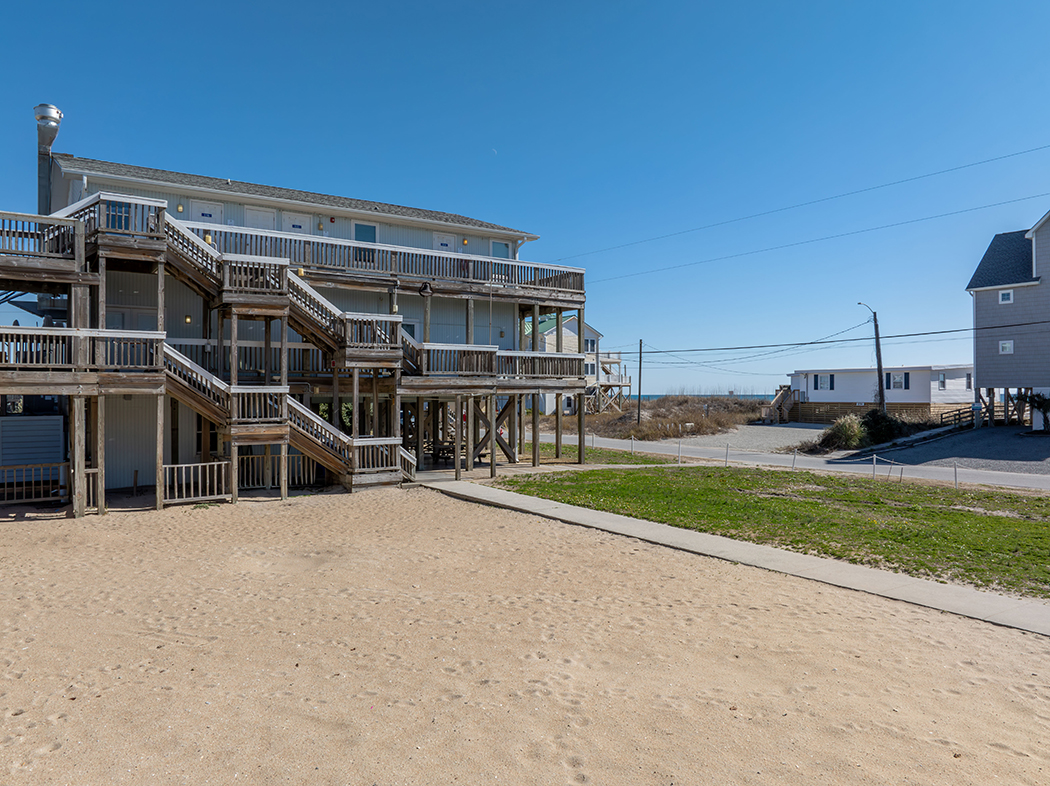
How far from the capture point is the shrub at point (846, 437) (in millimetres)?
32575

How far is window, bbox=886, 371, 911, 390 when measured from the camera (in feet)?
149

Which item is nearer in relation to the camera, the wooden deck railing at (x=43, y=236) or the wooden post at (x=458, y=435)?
the wooden deck railing at (x=43, y=236)

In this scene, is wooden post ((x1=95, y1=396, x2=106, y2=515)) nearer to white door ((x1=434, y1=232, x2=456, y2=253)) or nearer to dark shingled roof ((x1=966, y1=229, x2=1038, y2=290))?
white door ((x1=434, y1=232, x2=456, y2=253))

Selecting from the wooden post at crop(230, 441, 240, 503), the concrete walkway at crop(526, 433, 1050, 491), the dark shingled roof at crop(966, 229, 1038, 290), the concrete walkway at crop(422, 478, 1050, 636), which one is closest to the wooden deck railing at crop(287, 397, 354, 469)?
the wooden post at crop(230, 441, 240, 503)

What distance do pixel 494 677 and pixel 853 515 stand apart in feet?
36.7

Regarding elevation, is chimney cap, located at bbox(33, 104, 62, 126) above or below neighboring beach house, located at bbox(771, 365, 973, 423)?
above

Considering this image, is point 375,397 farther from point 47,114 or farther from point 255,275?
point 47,114

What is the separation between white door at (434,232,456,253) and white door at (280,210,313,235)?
184 inches

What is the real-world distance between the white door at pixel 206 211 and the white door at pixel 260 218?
0.82 m

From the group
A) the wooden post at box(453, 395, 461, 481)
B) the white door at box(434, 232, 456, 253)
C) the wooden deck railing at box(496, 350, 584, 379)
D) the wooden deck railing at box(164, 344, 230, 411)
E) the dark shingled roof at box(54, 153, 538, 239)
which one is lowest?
the wooden post at box(453, 395, 461, 481)

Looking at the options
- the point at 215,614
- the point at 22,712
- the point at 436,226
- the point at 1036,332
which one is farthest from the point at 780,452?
the point at 22,712

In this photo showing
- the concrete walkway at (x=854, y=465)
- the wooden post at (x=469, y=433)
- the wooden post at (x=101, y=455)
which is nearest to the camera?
the wooden post at (x=101, y=455)

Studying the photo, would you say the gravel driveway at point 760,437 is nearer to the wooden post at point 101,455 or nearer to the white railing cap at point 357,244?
the white railing cap at point 357,244

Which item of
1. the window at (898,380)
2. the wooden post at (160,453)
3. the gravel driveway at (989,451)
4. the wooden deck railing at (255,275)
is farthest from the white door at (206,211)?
the window at (898,380)
